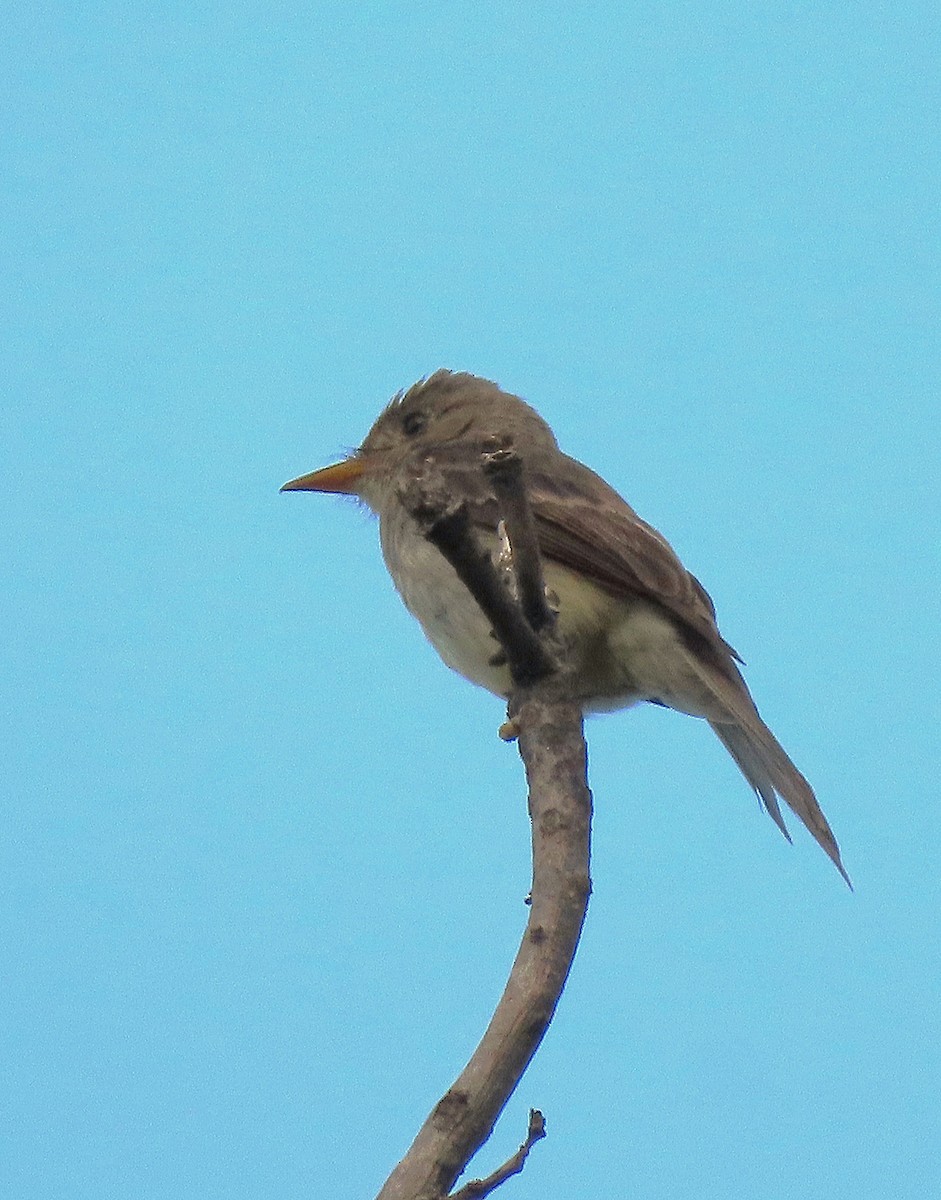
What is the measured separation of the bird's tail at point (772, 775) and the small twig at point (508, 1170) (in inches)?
83.9

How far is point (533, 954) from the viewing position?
294cm

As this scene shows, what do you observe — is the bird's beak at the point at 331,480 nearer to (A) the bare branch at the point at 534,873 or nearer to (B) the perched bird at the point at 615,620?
(B) the perched bird at the point at 615,620

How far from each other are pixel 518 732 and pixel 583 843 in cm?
47

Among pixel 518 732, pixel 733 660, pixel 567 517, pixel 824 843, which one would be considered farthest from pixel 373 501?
pixel 518 732

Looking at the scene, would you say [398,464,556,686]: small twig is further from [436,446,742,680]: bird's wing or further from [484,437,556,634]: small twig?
[436,446,742,680]: bird's wing

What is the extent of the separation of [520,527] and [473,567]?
5.4 inches

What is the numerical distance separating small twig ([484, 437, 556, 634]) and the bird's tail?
1619 mm

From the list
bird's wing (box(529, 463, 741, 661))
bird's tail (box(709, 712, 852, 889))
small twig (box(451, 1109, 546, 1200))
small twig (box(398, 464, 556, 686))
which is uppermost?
bird's wing (box(529, 463, 741, 661))

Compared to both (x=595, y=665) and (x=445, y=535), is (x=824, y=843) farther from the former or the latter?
(x=445, y=535)

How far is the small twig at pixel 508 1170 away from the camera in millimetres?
2488

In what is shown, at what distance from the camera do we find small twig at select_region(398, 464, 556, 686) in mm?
3072

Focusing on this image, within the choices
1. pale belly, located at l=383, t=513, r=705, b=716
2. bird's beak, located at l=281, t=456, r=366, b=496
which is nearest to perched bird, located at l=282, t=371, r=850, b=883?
pale belly, located at l=383, t=513, r=705, b=716

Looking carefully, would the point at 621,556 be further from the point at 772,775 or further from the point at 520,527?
the point at 520,527

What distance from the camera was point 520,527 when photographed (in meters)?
3.30
